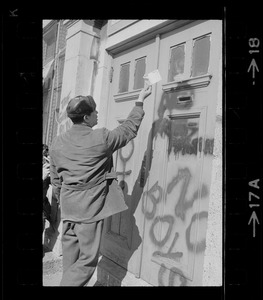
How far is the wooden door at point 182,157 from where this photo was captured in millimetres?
2285

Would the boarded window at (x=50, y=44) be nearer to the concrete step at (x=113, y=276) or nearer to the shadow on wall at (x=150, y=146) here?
the shadow on wall at (x=150, y=146)

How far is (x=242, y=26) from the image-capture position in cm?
191

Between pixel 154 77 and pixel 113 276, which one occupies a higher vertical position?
pixel 154 77

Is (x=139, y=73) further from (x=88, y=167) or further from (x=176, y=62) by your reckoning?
(x=88, y=167)

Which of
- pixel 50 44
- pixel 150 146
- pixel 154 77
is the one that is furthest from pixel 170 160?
pixel 50 44

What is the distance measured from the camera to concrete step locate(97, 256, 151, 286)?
276 cm

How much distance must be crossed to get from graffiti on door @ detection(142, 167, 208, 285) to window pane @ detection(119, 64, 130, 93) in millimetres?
1161

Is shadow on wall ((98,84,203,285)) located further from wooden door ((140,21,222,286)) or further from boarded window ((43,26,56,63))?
boarded window ((43,26,56,63))

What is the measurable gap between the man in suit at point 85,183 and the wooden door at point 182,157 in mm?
407

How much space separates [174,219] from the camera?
2.50 m

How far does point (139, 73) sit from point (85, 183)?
135cm
